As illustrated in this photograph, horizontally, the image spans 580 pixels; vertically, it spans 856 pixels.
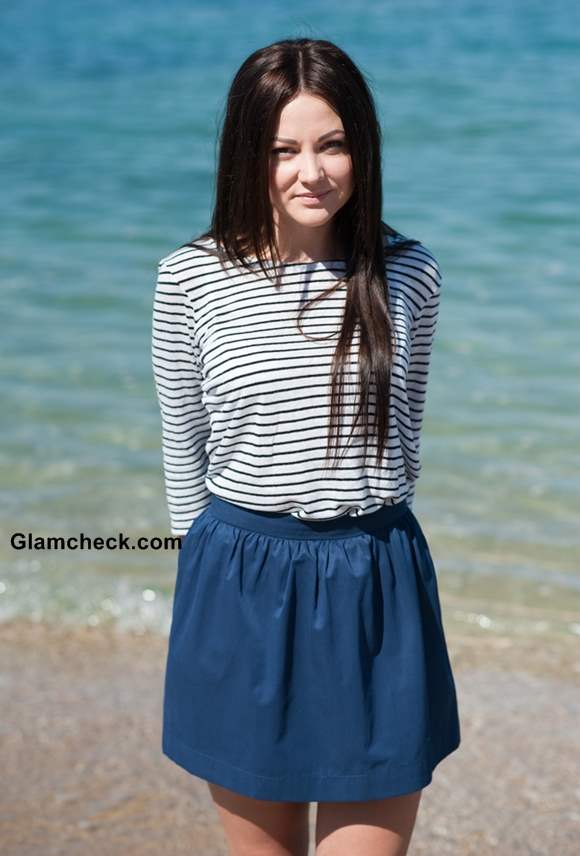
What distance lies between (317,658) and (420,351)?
595 mm

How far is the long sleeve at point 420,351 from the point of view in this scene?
7.82 ft

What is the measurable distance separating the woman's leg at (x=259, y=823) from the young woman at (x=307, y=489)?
3cm

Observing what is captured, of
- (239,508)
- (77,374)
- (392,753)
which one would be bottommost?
(77,374)

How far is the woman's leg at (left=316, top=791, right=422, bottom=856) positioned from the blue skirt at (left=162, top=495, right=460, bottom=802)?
5 cm

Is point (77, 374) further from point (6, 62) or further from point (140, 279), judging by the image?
point (6, 62)

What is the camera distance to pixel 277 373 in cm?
222

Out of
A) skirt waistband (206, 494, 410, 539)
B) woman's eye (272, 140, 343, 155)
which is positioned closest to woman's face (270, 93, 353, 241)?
woman's eye (272, 140, 343, 155)

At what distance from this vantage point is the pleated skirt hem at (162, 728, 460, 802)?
87.0 inches

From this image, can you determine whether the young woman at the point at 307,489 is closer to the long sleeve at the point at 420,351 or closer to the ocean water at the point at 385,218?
the long sleeve at the point at 420,351

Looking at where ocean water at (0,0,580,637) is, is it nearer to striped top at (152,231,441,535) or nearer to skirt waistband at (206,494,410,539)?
striped top at (152,231,441,535)

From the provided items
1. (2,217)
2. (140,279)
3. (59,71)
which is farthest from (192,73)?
(140,279)

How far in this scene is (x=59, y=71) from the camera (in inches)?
586

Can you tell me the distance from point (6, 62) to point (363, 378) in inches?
563

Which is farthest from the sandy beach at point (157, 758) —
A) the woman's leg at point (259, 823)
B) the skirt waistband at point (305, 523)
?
the skirt waistband at point (305, 523)
